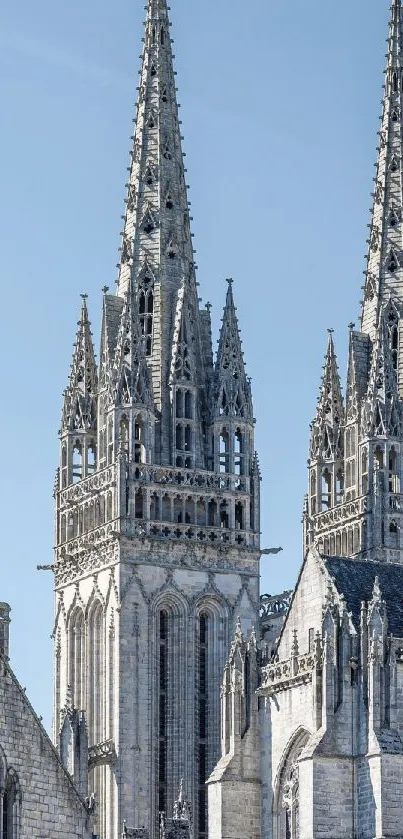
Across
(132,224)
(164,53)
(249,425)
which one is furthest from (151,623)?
(164,53)

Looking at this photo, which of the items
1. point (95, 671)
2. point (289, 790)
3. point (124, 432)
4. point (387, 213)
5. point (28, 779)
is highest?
point (387, 213)

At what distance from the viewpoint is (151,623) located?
94562 millimetres

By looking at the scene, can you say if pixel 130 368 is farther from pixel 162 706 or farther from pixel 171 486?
pixel 162 706

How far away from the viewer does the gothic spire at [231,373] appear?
9906cm

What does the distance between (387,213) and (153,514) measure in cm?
1583

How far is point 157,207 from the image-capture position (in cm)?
10162

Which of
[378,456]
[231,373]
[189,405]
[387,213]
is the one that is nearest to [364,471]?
[378,456]

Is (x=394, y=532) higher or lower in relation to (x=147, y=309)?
lower

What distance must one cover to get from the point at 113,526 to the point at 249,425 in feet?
23.1

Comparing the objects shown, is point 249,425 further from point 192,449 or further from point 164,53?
point 164,53

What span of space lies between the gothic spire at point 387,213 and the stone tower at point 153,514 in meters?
5.81

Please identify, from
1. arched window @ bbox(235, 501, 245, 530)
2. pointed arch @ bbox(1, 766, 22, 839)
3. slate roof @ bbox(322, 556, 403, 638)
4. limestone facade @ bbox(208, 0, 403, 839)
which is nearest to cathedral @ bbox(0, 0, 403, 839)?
arched window @ bbox(235, 501, 245, 530)

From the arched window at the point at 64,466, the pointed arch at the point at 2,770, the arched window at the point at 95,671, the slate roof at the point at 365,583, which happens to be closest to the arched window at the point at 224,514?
the arched window at the point at 95,671

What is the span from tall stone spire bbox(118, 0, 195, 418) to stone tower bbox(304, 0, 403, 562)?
669cm
